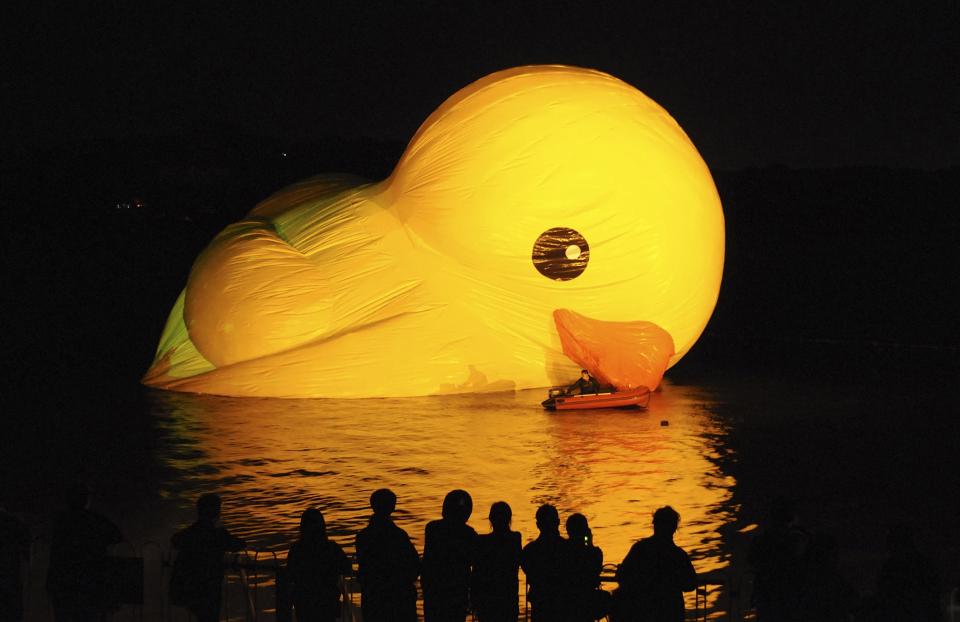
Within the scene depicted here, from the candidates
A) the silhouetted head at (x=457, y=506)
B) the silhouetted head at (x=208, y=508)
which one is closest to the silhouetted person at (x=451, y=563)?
the silhouetted head at (x=457, y=506)

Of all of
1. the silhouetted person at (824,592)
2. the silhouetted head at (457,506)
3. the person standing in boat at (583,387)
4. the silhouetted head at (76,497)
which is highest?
the person standing in boat at (583,387)

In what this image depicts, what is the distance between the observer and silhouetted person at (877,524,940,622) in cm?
602

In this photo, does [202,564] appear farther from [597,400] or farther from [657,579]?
[597,400]

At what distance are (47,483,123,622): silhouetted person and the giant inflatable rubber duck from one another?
1234 cm

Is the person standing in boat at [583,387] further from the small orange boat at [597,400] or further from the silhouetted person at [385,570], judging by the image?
the silhouetted person at [385,570]

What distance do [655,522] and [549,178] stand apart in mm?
13415

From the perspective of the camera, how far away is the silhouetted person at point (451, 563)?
6.60m

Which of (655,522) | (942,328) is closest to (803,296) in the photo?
(942,328)

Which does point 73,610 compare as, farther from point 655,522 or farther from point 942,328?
point 942,328

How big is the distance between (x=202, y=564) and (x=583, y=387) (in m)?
12.1

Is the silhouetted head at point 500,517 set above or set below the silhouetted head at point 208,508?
below

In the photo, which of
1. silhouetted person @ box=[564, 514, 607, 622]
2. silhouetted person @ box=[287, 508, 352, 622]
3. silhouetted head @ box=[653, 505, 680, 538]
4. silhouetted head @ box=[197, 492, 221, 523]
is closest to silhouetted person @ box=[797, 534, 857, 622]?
silhouetted head @ box=[653, 505, 680, 538]

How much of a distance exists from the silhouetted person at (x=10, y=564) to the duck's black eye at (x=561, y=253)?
1332 cm

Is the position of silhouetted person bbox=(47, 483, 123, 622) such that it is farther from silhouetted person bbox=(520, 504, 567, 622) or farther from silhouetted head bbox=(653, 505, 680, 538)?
silhouetted head bbox=(653, 505, 680, 538)
